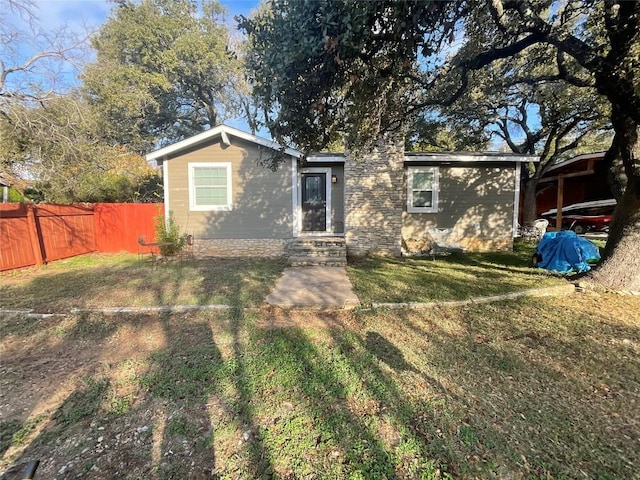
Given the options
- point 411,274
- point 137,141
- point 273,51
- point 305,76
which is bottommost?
point 411,274

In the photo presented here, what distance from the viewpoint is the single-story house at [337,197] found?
9.19 metres

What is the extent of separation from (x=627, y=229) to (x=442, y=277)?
3085 millimetres

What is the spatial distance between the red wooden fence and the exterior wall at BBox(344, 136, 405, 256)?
648 cm

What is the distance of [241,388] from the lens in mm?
2779

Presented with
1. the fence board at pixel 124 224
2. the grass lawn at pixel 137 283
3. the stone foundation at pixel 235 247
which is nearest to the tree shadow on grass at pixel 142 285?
the grass lawn at pixel 137 283

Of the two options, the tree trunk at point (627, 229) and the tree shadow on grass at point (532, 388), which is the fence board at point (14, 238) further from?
the tree trunk at point (627, 229)

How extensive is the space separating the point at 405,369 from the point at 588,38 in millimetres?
7404

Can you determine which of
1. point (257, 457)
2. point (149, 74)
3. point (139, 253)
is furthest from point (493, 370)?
point (149, 74)

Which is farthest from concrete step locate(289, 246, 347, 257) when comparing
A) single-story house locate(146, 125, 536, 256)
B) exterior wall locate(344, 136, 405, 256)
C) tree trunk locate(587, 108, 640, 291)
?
tree trunk locate(587, 108, 640, 291)

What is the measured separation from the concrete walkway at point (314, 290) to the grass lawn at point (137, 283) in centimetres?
31

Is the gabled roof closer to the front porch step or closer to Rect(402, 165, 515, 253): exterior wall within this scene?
the front porch step

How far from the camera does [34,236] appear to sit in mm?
8188

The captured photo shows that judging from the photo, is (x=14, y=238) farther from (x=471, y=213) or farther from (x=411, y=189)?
(x=471, y=213)

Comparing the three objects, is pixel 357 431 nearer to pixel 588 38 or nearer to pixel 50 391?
pixel 50 391
